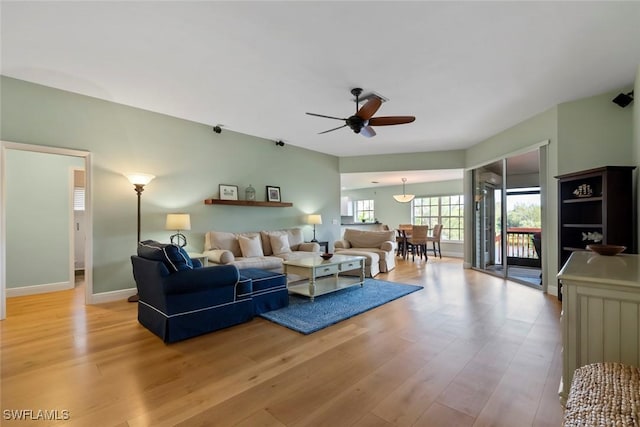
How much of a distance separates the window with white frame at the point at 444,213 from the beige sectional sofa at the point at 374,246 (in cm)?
364

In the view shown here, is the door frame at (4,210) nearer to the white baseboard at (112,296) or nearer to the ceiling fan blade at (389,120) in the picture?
the white baseboard at (112,296)

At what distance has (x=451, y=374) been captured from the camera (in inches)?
82.6

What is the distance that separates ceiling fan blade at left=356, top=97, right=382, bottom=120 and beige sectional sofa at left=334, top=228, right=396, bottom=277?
2.80 meters

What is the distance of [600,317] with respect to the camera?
1490 millimetres

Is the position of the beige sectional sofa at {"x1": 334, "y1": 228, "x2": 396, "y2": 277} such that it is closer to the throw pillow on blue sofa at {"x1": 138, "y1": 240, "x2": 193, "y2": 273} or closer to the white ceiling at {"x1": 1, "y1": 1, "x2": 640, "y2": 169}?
the white ceiling at {"x1": 1, "y1": 1, "x2": 640, "y2": 169}

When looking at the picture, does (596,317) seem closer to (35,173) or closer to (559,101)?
(559,101)

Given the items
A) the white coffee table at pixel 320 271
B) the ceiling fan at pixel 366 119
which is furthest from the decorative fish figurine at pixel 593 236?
the white coffee table at pixel 320 271

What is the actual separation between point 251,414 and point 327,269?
8.23ft

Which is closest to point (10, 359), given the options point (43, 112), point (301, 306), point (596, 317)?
point (301, 306)

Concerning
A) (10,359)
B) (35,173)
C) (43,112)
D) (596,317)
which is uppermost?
(43,112)

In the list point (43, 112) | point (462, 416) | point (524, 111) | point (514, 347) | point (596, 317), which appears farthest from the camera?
point (524, 111)

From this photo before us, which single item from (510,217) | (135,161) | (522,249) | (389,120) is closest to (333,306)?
(389,120)

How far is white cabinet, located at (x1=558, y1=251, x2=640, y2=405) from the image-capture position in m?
1.42

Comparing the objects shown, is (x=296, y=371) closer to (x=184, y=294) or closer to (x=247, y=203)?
(x=184, y=294)
